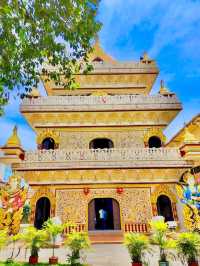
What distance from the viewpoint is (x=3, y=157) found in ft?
36.9

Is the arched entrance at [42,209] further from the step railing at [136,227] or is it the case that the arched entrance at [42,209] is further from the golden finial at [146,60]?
the golden finial at [146,60]

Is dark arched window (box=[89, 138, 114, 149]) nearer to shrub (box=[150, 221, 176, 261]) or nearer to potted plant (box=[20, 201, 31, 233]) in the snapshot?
potted plant (box=[20, 201, 31, 233])

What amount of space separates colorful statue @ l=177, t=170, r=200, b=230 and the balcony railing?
13.1 ft

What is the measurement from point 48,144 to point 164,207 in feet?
24.1

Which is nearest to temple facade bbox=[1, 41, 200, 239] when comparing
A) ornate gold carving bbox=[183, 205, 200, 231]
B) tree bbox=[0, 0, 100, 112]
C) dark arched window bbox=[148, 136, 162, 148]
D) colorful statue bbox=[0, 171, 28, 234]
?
dark arched window bbox=[148, 136, 162, 148]

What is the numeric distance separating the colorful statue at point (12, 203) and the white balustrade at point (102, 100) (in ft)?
14.3

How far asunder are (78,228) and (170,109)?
26.1 feet

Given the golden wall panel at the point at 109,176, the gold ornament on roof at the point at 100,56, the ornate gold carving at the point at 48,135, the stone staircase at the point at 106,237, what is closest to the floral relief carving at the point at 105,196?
the golden wall panel at the point at 109,176

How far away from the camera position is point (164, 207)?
483 inches

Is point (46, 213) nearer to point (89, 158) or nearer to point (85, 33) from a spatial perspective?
point (89, 158)

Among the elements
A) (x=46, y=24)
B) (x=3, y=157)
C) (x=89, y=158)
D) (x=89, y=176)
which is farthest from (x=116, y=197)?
(x=46, y=24)

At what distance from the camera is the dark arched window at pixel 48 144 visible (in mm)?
13438

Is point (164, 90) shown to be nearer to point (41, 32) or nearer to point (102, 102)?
point (102, 102)

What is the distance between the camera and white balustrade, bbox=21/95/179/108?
13.1 meters
